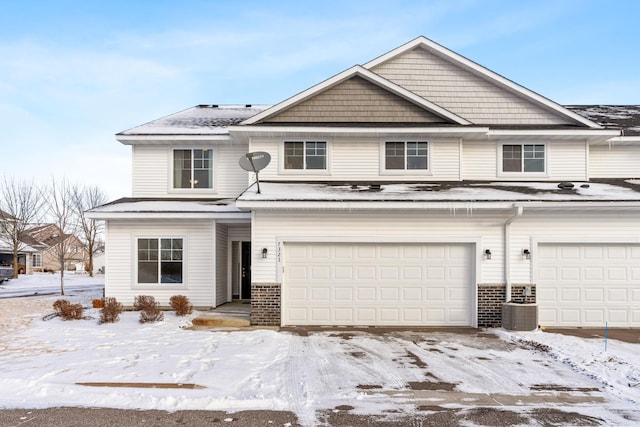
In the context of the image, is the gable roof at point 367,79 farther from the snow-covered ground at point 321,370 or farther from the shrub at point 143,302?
the snow-covered ground at point 321,370

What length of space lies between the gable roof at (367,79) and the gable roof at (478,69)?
127 centimetres

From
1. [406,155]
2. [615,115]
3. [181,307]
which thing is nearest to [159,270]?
[181,307]

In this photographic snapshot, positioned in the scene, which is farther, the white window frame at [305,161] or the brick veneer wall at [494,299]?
the white window frame at [305,161]

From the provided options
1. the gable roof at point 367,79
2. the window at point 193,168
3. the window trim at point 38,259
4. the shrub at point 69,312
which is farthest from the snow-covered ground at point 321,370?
the window trim at point 38,259

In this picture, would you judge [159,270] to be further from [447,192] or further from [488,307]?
[488,307]

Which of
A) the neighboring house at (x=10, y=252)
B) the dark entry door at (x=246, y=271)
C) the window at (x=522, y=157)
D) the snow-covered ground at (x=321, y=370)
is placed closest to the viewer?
the snow-covered ground at (x=321, y=370)

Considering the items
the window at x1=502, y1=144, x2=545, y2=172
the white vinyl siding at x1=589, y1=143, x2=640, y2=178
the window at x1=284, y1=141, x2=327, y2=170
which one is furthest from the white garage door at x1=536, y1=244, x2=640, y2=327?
the window at x1=284, y1=141, x2=327, y2=170

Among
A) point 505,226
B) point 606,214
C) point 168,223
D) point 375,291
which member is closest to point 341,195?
point 375,291

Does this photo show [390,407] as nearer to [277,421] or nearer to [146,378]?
[277,421]

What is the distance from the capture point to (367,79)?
14.0 m

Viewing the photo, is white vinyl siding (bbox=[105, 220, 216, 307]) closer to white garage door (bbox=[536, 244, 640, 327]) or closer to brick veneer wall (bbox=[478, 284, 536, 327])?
brick veneer wall (bbox=[478, 284, 536, 327])

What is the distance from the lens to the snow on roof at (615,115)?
1525cm

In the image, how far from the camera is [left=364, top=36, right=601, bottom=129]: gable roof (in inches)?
568

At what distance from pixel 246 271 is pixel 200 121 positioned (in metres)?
5.60
